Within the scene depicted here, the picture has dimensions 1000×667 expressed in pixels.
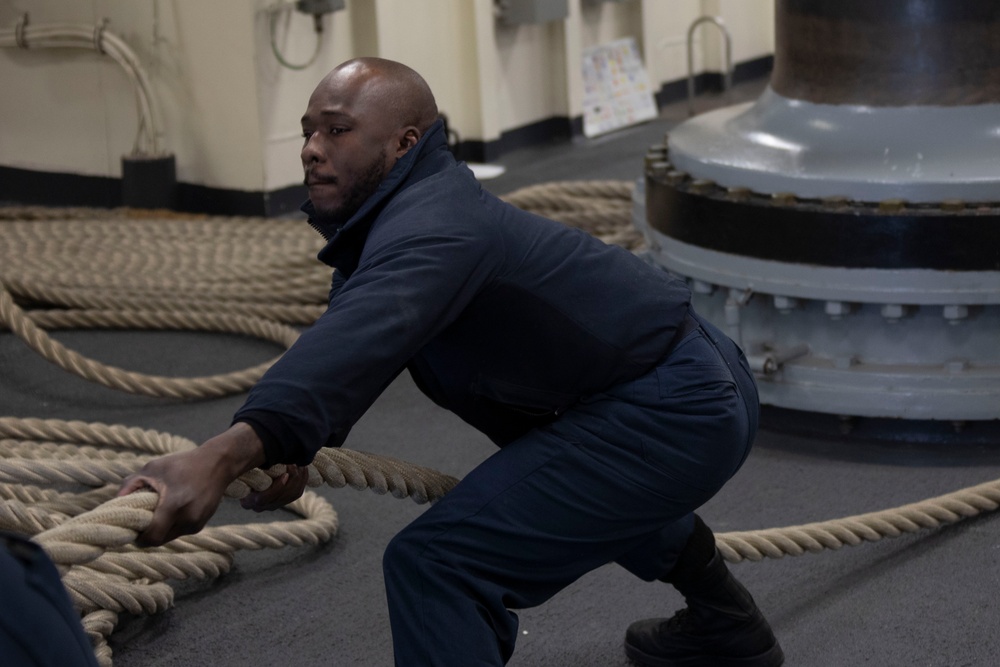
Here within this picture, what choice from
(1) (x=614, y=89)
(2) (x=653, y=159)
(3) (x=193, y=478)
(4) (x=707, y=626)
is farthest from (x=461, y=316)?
(1) (x=614, y=89)

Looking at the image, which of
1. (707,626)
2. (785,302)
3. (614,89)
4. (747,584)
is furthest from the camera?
(614,89)

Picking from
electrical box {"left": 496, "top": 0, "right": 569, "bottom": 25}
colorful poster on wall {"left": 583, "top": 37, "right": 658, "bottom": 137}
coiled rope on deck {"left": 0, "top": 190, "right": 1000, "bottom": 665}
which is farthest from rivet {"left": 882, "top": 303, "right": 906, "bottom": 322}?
colorful poster on wall {"left": 583, "top": 37, "right": 658, "bottom": 137}

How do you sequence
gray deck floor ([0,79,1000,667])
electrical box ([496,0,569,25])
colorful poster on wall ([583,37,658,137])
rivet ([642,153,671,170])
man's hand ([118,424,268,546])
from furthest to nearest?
colorful poster on wall ([583,37,658,137])
electrical box ([496,0,569,25])
rivet ([642,153,671,170])
gray deck floor ([0,79,1000,667])
man's hand ([118,424,268,546])

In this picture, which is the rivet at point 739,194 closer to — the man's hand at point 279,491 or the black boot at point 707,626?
the black boot at point 707,626

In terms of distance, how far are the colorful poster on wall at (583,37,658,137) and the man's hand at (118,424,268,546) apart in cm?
681

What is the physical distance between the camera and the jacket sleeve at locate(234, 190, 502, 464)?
1661mm

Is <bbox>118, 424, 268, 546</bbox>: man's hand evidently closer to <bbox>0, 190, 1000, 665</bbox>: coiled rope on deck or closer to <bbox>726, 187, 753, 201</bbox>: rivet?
<bbox>0, 190, 1000, 665</bbox>: coiled rope on deck

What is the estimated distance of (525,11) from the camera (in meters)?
7.32

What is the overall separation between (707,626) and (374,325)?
3.10ft

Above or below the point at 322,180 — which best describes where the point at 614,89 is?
below

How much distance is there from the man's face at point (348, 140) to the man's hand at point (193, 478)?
0.48 metres

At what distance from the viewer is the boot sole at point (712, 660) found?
235cm

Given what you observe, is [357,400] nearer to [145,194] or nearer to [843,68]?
[843,68]

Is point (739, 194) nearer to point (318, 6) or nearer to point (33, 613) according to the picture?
point (33, 613)
